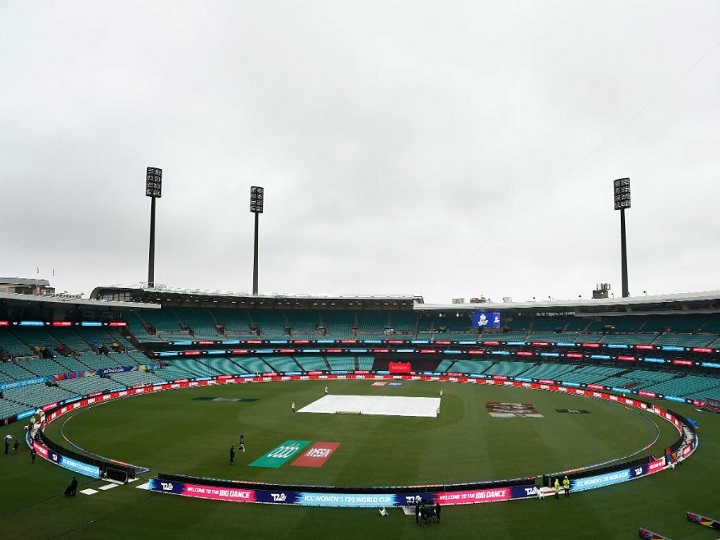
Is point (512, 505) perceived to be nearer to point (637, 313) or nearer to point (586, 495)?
point (586, 495)

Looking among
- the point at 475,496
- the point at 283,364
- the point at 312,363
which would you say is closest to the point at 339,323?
the point at 312,363

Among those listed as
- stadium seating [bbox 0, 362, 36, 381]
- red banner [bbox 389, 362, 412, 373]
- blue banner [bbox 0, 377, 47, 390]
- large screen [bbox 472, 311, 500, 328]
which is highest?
large screen [bbox 472, 311, 500, 328]

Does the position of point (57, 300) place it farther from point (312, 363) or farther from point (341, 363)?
point (341, 363)

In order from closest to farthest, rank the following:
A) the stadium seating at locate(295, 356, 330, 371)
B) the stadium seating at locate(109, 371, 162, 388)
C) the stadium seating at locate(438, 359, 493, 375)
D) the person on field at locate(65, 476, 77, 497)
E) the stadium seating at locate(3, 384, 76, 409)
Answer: the person on field at locate(65, 476, 77, 497)
the stadium seating at locate(3, 384, 76, 409)
the stadium seating at locate(109, 371, 162, 388)
the stadium seating at locate(438, 359, 493, 375)
the stadium seating at locate(295, 356, 330, 371)

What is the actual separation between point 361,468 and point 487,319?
59.3 meters

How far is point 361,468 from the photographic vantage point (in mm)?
30219

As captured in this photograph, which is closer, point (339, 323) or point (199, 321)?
point (199, 321)

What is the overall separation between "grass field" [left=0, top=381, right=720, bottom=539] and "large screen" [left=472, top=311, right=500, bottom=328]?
92.9 ft

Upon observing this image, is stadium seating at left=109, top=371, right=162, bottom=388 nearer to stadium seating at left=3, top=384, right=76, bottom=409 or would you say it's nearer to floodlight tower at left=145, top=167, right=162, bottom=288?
stadium seating at left=3, top=384, right=76, bottom=409

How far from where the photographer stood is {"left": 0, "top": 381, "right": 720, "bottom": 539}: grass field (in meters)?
21.4

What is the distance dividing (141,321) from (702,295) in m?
90.6

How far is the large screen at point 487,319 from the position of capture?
83625 millimetres

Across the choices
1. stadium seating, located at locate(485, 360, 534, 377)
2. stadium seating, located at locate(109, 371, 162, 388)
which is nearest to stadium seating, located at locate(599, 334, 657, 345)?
stadium seating, located at locate(485, 360, 534, 377)

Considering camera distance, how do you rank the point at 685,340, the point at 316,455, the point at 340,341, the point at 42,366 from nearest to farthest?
the point at 316,455
the point at 42,366
the point at 685,340
the point at 340,341
